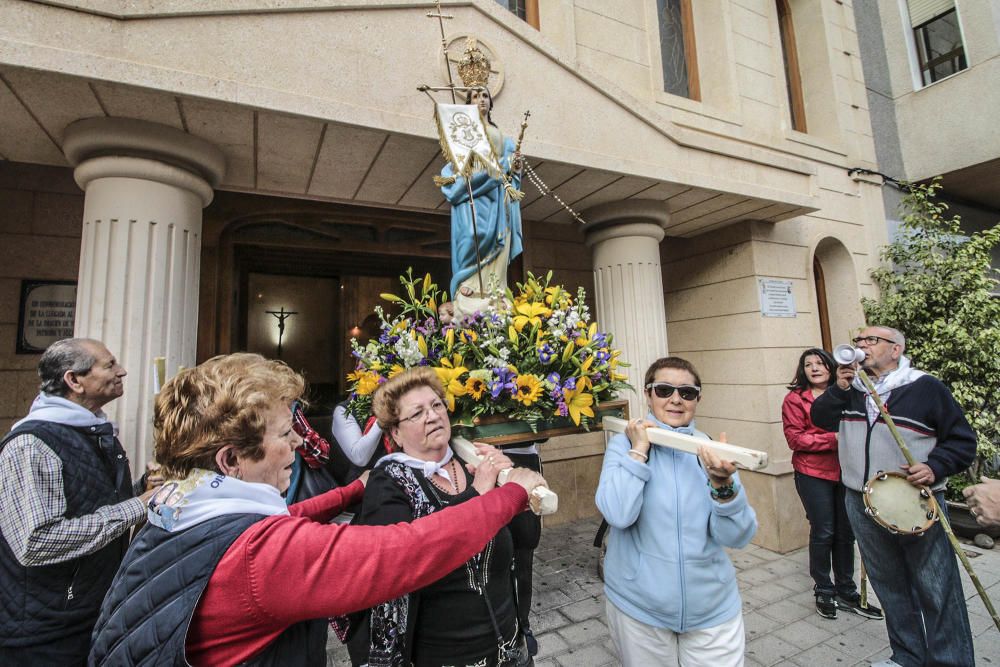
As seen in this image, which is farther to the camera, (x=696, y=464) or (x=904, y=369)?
(x=904, y=369)

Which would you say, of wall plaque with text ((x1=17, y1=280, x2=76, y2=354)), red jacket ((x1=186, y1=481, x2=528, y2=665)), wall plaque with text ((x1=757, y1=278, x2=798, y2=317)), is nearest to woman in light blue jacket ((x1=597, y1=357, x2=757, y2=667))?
red jacket ((x1=186, y1=481, x2=528, y2=665))

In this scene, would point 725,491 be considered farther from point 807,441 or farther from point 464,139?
point 807,441

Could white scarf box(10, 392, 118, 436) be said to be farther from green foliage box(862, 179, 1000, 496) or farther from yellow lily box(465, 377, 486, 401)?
green foliage box(862, 179, 1000, 496)

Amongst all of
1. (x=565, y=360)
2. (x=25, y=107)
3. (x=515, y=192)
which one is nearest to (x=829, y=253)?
(x=515, y=192)

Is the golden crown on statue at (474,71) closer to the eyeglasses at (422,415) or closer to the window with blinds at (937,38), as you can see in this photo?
the eyeglasses at (422,415)

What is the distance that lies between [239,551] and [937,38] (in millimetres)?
10737

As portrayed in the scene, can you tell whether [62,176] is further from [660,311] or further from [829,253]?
[829,253]

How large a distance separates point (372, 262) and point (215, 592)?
18.4ft

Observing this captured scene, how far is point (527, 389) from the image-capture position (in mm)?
1821

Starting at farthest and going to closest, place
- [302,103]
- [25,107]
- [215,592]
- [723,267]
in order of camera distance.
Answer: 1. [723,267]
2. [302,103]
3. [25,107]
4. [215,592]

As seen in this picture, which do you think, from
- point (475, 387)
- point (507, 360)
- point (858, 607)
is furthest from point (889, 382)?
point (475, 387)

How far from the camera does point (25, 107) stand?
2.59 m

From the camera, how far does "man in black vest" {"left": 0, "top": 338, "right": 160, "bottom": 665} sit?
Result: 1655 mm

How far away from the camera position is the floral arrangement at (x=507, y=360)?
1.82 metres
